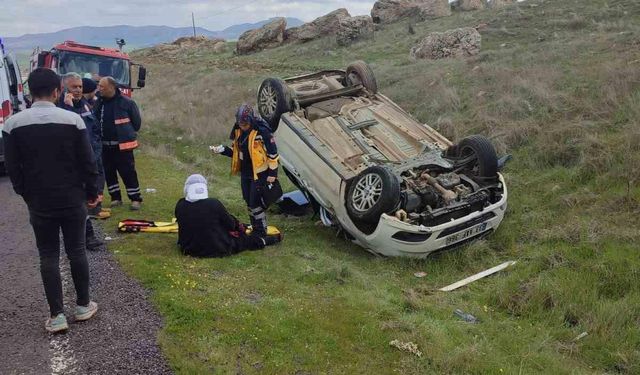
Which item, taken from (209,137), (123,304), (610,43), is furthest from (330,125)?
(610,43)

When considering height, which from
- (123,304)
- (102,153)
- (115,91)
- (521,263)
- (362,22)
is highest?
(362,22)

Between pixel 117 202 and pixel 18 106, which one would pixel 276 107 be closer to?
pixel 117 202

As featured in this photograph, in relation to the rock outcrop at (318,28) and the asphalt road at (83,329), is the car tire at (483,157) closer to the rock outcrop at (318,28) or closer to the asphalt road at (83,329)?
the asphalt road at (83,329)

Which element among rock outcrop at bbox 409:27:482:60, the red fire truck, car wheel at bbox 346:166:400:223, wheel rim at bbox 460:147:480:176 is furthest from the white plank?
rock outcrop at bbox 409:27:482:60

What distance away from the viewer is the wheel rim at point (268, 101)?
7727 millimetres

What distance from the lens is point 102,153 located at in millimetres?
7129

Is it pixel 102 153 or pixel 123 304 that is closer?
pixel 123 304

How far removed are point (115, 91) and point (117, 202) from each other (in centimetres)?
157

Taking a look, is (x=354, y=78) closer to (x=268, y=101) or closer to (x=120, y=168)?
(x=268, y=101)

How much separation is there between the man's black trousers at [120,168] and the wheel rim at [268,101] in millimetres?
1932

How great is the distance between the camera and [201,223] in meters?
5.50

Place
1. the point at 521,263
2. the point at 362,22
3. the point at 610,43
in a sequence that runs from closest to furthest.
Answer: the point at 521,263
the point at 610,43
the point at 362,22

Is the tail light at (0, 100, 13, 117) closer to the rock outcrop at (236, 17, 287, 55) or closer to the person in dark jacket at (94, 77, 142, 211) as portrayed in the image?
the person in dark jacket at (94, 77, 142, 211)

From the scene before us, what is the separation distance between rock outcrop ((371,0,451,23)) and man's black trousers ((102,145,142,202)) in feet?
86.6
